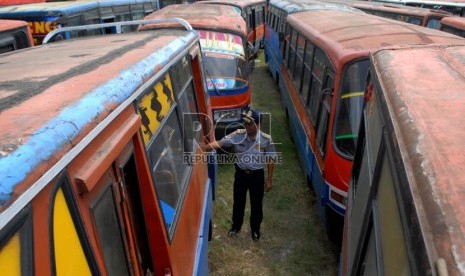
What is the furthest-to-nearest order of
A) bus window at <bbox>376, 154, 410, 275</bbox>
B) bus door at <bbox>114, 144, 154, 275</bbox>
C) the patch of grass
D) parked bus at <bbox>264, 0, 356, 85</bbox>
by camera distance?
parked bus at <bbox>264, 0, 356, 85</bbox> → the patch of grass → bus door at <bbox>114, 144, 154, 275</bbox> → bus window at <bbox>376, 154, 410, 275</bbox>

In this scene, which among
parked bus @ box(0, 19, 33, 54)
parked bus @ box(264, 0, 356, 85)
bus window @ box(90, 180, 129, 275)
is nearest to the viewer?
bus window @ box(90, 180, 129, 275)

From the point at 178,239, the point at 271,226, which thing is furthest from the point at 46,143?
the point at 271,226

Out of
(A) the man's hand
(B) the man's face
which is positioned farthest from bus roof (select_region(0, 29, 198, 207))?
(A) the man's hand

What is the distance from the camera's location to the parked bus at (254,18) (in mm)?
14721

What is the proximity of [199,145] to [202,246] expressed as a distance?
3.43 feet

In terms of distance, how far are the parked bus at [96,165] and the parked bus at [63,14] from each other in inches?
226

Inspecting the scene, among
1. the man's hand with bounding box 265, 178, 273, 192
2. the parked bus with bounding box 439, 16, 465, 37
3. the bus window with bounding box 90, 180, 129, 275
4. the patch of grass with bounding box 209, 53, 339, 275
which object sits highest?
the bus window with bounding box 90, 180, 129, 275

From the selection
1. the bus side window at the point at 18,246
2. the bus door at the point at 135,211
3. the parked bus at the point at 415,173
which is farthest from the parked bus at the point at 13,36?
the bus side window at the point at 18,246

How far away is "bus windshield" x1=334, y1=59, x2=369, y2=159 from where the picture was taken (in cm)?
413

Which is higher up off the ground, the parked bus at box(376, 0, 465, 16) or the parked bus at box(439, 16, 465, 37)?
the parked bus at box(439, 16, 465, 37)

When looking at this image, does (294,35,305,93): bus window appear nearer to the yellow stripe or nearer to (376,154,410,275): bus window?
the yellow stripe

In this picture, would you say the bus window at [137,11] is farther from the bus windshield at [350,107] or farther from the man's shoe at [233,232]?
the bus windshield at [350,107]

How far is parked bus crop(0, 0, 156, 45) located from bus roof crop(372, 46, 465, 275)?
7.00 m

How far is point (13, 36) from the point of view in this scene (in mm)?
5836
